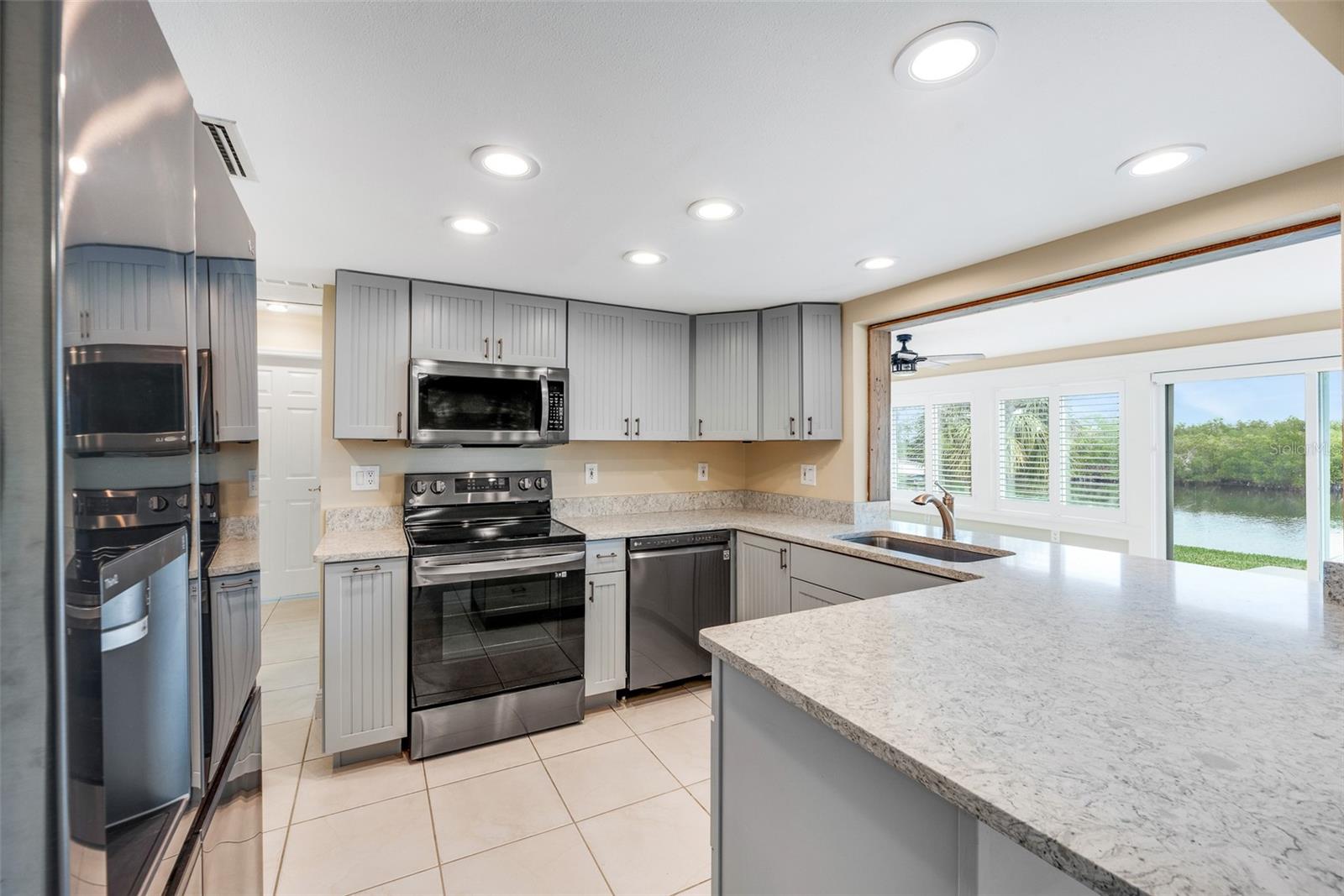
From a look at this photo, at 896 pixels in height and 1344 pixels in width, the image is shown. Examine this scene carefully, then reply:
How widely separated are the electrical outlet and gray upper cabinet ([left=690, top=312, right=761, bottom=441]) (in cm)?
187

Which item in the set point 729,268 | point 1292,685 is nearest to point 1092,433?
point 729,268

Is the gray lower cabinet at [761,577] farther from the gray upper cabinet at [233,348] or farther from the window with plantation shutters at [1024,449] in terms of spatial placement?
the window with plantation shutters at [1024,449]

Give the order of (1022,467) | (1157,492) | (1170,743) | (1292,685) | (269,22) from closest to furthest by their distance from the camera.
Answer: (1170,743) → (1292,685) → (269,22) → (1157,492) → (1022,467)

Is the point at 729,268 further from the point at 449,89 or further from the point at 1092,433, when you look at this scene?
the point at 1092,433

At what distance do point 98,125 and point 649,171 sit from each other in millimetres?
1488

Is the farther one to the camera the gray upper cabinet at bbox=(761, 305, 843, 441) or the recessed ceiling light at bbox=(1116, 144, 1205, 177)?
the gray upper cabinet at bbox=(761, 305, 843, 441)

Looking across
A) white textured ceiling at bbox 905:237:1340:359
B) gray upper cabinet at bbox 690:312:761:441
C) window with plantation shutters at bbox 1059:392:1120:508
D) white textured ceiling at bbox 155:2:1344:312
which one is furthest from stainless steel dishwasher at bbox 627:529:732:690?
window with plantation shutters at bbox 1059:392:1120:508

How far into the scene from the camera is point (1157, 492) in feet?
14.4

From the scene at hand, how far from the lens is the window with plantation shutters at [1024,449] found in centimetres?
512

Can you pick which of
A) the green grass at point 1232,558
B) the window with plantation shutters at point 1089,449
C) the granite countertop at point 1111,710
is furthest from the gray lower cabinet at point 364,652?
the window with plantation shutters at point 1089,449

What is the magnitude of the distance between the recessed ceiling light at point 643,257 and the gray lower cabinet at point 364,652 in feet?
5.50

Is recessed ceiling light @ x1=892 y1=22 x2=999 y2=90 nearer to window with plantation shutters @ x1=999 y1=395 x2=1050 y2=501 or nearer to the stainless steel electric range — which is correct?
the stainless steel electric range

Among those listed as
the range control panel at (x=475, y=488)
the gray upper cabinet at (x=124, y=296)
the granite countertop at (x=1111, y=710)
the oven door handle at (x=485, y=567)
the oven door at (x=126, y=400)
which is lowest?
the oven door handle at (x=485, y=567)

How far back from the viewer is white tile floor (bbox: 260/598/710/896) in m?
1.81
